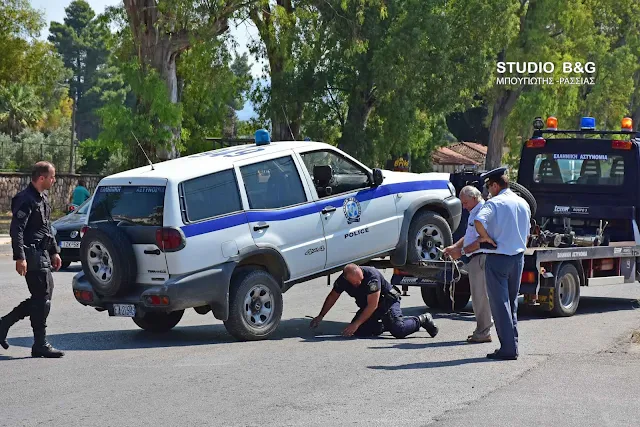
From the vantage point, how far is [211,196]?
1130 cm

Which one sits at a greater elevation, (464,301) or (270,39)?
(270,39)

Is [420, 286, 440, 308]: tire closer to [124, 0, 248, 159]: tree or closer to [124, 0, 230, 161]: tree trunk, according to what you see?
[124, 0, 248, 159]: tree

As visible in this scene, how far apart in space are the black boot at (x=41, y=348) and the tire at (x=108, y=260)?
1.02m

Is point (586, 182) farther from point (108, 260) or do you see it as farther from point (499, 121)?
point (499, 121)

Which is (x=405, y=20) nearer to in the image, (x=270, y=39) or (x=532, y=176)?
(x=270, y=39)

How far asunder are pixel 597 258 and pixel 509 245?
4.32m

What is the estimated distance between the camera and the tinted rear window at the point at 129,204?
11102mm

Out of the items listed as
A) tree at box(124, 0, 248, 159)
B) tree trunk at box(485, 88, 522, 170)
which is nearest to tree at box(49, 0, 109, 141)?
tree trunk at box(485, 88, 522, 170)

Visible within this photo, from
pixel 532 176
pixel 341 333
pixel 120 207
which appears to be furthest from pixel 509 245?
pixel 532 176

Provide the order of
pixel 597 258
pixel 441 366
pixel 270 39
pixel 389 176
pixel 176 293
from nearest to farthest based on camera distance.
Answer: pixel 441 366
pixel 176 293
pixel 389 176
pixel 597 258
pixel 270 39

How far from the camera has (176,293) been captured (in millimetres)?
10867

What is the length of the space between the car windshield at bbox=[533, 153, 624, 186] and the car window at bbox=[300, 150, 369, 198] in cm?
419

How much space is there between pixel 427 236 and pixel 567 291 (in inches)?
78.4

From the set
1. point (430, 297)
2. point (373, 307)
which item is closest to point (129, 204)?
point (373, 307)
